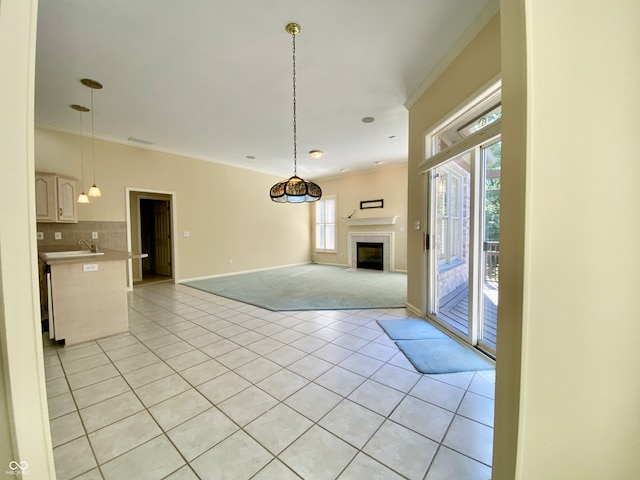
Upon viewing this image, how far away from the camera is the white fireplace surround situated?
691 cm

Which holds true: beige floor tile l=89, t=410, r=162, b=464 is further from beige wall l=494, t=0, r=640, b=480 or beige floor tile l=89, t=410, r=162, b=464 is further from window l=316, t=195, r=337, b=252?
window l=316, t=195, r=337, b=252

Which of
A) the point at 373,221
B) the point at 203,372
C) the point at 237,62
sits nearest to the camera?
the point at 203,372

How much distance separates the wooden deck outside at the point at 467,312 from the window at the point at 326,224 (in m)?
4.55

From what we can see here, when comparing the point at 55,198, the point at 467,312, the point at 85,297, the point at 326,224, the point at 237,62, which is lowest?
the point at 467,312

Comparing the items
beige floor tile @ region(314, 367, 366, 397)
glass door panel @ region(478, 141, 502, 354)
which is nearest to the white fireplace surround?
glass door panel @ region(478, 141, 502, 354)

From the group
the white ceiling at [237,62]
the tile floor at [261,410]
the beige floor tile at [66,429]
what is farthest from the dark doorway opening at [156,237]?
the beige floor tile at [66,429]

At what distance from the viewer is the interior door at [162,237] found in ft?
20.2

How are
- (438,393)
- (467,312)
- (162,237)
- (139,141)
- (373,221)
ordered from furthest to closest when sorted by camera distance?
(373,221) < (162,237) < (139,141) < (467,312) < (438,393)

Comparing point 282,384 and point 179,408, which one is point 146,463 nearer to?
point 179,408

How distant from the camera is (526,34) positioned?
2.31 feet

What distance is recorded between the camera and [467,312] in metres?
3.14

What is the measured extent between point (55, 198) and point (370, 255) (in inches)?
270

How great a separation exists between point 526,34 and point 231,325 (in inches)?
134
